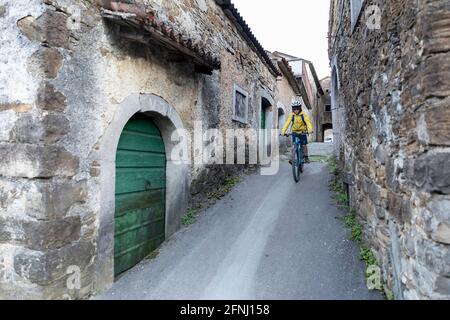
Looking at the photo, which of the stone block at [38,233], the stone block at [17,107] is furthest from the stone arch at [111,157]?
the stone block at [17,107]

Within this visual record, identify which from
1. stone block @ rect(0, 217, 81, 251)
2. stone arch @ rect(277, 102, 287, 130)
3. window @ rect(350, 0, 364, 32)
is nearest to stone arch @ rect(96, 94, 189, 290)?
stone block @ rect(0, 217, 81, 251)

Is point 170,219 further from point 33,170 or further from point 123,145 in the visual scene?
point 33,170

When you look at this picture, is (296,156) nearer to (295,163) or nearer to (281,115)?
(295,163)

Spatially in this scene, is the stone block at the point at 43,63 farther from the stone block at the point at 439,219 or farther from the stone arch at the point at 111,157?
the stone block at the point at 439,219

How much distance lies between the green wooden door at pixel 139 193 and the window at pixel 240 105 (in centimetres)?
267

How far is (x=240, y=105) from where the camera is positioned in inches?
264

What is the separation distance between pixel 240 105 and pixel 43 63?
4.70 meters

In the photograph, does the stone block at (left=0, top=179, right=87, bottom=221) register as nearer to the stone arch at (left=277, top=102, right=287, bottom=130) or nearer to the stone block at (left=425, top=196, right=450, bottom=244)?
the stone block at (left=425, top=196, right=450, bottom=244)

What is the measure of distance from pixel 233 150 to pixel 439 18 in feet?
15.8

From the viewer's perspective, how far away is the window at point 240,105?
6.36 metres

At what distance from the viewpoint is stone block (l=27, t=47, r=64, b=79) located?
2.37m

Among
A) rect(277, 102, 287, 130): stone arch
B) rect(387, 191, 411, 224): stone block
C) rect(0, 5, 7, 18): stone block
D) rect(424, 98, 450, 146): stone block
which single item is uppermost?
rect(277, 102, 287, 130): stone arch

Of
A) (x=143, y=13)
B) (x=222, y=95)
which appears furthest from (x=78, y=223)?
(x=222, y=95)

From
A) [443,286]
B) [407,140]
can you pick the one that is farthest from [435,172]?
[443,286]
